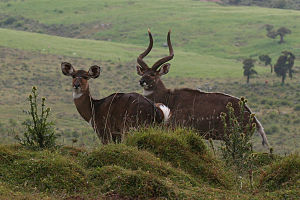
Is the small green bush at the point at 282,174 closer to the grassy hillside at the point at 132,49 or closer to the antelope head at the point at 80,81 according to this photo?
the antelope head at the point at 80,81

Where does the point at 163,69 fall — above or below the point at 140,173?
above

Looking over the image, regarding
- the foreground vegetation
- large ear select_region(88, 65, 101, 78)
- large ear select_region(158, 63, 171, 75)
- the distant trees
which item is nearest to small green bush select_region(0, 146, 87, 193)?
the foreground vegetation

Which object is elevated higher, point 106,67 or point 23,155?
point 23,155

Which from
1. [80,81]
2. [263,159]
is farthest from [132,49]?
[263,159]

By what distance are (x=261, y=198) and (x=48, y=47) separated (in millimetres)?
53003

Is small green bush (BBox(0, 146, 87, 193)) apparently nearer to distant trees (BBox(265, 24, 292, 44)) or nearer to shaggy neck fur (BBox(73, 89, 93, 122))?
shaggy neck fur (BBox(73, 89, 93, 122))

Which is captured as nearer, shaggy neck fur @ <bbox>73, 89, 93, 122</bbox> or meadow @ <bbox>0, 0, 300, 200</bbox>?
meadow @ <bbox>0, 0, 300, 200</bbox>

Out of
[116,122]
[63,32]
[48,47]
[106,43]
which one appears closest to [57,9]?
[63,32]

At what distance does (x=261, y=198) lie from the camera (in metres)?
6.58

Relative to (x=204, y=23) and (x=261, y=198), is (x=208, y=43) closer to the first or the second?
(x=204, y=23)

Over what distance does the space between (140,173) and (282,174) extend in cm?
187

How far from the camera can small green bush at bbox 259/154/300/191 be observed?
7.27m

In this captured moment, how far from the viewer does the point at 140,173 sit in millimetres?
6508

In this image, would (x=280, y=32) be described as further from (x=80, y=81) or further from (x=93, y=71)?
(x=80, y=81)
